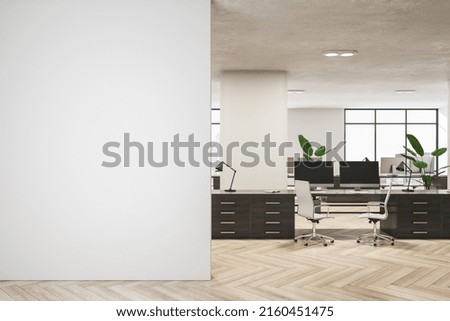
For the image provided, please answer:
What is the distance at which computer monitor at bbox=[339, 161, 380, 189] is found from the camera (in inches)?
296

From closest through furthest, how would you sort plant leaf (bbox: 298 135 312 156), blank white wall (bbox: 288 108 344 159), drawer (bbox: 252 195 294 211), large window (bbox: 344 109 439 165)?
drawer (bbox: 252 195 294 211) < plant leaf (bbox: 298 135 312 156) < blank white wall (bbox: 288 108 344 159) < large window (bbox: 344 109 439 165)

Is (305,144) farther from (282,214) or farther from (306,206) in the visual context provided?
(306,206)

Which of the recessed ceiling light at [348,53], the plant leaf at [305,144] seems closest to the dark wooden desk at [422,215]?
the recessed ceiling light at [348,53]

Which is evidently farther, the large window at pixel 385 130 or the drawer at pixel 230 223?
the large window at pixel 385 130

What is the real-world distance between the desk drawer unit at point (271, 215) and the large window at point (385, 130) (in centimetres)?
869

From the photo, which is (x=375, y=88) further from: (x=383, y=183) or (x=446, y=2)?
(x=446, y=2)

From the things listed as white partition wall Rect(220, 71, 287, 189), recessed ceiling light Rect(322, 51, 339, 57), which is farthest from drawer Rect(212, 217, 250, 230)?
recessed ceiling light Rect(322, 51, 339, 57)

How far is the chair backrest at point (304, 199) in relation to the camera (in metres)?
6.16

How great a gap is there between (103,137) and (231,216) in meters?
2.73

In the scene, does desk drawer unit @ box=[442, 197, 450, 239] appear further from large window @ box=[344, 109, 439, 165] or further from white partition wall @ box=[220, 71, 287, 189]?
large window @ box=[344, 109, 439, 165]

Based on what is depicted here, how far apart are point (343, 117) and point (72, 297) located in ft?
39.5

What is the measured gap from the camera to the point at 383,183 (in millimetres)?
9453

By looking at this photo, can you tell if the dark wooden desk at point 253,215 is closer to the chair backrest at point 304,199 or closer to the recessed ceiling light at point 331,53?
the chair backrest at point 304,199

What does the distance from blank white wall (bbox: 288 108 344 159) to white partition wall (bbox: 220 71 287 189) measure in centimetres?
662
